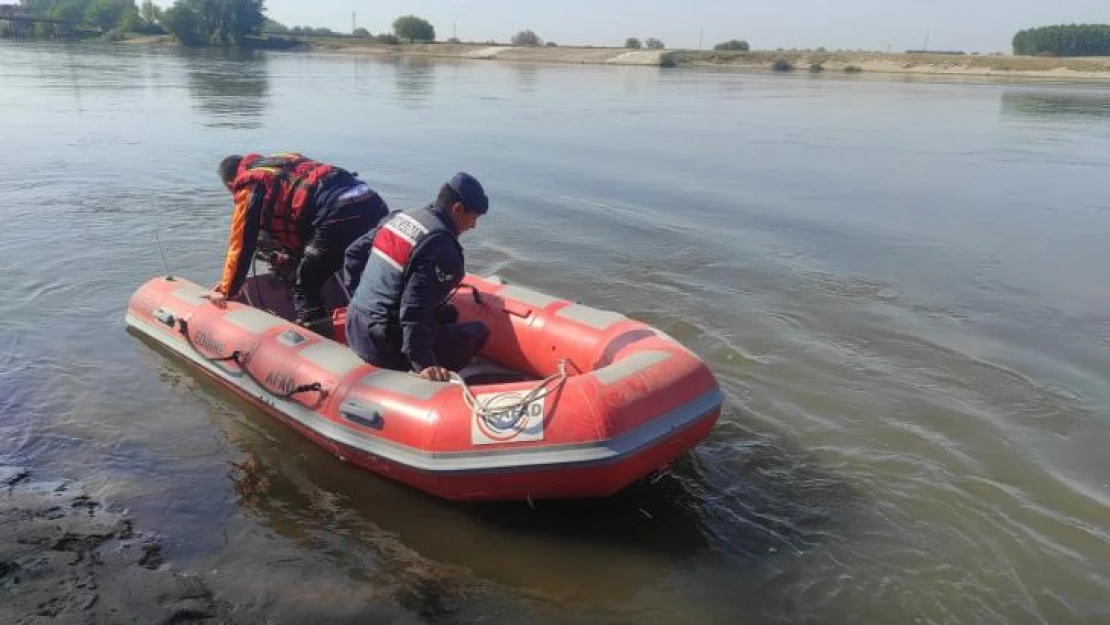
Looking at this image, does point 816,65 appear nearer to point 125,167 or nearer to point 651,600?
point 125,167

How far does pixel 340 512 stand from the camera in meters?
3.85

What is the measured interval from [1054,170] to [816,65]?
44.9m

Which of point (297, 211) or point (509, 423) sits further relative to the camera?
point (297, 211)

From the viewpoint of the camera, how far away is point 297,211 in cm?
498

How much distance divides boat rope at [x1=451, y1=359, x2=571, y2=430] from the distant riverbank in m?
51.4

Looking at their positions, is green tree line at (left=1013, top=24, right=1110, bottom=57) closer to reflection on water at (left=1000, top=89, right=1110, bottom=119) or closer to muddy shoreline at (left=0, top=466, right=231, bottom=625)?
reflection on water at (left=1000, top=89, right=1110, bottom=119)

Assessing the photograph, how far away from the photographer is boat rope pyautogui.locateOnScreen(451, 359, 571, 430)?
11.6ft

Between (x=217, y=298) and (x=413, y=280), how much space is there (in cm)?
211

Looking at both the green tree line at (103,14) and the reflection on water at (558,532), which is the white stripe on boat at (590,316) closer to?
the reflection on water at (558,532)

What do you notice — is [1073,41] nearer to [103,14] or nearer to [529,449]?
[529,449]

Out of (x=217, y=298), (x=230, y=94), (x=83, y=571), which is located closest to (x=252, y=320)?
(x=217, y=298)

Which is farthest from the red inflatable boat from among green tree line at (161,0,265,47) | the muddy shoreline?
green tree line at (161,0,265,47)

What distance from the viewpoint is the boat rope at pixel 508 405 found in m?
3.55

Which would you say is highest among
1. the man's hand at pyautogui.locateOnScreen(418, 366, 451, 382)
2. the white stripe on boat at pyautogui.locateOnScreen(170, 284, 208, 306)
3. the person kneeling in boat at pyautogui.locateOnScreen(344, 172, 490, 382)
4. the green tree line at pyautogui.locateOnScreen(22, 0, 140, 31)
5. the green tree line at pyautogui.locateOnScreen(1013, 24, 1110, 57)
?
the green tree line at pyautogui.locateOnScreen(22, 0, 140, 31)
